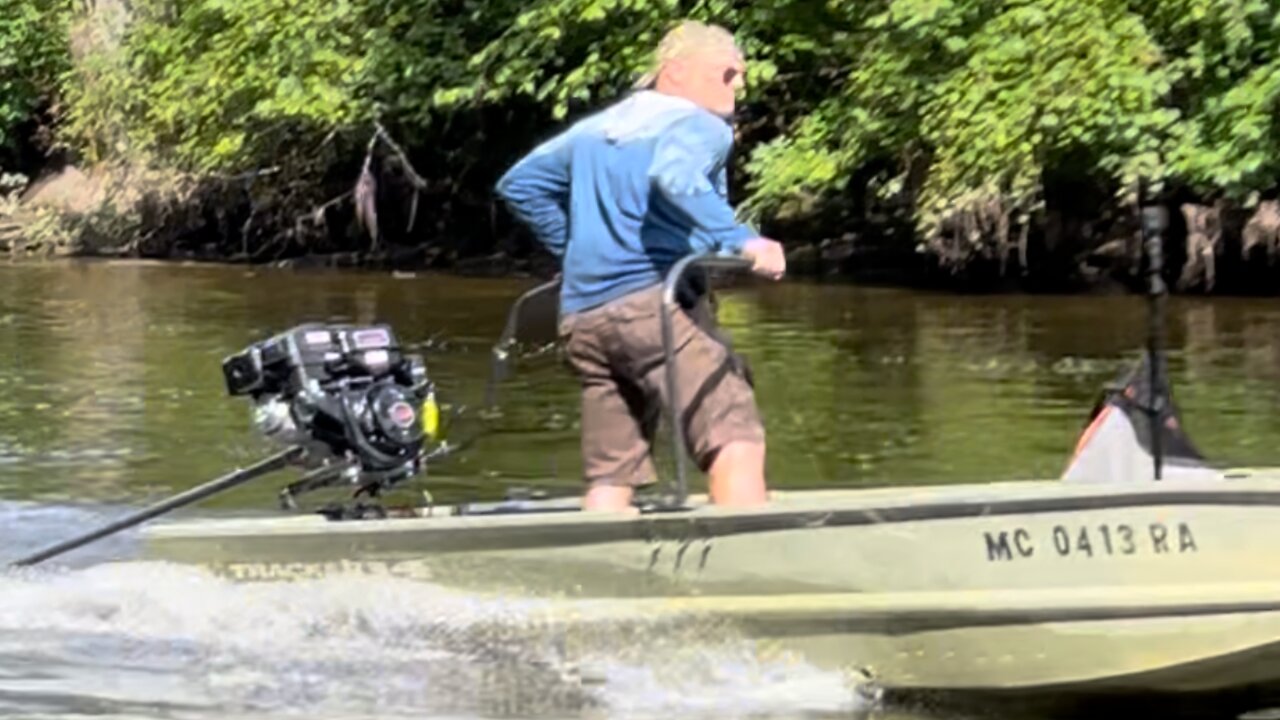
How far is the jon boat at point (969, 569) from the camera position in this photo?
6.00 m

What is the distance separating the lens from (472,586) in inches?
272

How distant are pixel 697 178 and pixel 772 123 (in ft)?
71.9

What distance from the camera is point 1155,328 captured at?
635cm

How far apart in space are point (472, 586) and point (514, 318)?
1.04 metres

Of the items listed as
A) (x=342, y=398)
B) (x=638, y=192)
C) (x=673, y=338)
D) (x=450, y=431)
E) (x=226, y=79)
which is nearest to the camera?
(x=673, y=338)

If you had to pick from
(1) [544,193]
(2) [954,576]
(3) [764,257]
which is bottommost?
(2) [954,576]

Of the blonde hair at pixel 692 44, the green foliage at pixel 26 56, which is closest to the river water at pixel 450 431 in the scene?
the blonde hair at pixel 692 44

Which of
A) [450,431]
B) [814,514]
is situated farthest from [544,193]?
[450,431]

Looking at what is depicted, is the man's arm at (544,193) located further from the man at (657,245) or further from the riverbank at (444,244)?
the riverbank at (444,244)

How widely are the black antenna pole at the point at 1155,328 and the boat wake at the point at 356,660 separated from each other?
1172mm

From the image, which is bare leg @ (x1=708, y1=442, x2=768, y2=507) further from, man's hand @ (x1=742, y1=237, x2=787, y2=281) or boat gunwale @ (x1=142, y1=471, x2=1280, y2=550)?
man's hand @ (x1=742, y1=237, x2=787, y2=281)

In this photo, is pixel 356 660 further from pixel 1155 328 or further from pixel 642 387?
pixel 1155 328

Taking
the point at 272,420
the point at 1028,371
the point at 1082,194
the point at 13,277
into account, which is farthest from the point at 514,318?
the point at 13,277

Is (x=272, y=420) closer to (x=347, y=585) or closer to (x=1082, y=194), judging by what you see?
(x=347, y=585)
